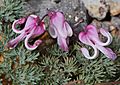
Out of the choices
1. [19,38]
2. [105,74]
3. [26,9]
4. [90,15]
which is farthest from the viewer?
[90,15]

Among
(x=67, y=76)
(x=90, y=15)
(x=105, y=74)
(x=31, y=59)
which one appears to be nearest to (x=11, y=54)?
(x=31, y=59)

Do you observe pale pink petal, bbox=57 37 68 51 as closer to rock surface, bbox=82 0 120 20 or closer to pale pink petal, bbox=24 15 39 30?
pale pink petal, bbox=24 15 39 30

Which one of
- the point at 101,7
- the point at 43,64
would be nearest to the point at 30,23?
the point at 43,64

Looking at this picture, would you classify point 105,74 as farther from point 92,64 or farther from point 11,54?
point 11,54

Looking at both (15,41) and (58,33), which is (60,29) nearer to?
(58,33)

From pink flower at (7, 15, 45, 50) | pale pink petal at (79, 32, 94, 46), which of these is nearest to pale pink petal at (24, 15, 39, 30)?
pink flower at (7, 15, 45, 50)

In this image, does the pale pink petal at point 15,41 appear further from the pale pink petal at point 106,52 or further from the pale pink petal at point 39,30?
the pale pink petal at point 106,52

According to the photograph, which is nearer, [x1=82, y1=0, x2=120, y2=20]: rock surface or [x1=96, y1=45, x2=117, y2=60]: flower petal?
[x1=96, y1=45, x2=117, y2=60]: flower petal

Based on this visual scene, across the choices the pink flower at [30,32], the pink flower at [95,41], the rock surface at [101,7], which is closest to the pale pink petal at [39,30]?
the pink flower at [30,32]
